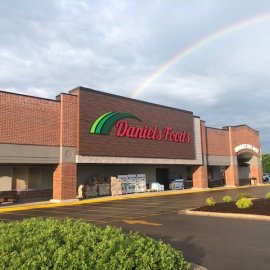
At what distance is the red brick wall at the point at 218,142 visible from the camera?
146ft

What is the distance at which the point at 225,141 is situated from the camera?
47.8 m

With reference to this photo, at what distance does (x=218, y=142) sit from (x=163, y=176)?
31.1 feet

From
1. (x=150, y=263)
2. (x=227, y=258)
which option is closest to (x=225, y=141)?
(x=227, y=258)

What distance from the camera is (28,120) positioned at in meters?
24.7

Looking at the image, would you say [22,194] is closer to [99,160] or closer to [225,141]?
[99,160]

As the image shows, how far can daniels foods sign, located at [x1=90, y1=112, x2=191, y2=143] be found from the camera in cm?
2945

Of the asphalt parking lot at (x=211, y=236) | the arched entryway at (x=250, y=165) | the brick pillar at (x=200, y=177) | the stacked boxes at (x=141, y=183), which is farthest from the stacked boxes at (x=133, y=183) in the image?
the arched entryway at (x=250, y=165)

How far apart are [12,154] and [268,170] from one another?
96618mm

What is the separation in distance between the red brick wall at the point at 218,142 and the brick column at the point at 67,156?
22.0 meters

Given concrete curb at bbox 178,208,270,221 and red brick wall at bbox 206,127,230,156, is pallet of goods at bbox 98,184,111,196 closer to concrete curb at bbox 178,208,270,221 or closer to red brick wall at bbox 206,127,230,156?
concrete curb at bbox 178,208,270,221

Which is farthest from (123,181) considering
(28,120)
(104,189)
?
(28,120)

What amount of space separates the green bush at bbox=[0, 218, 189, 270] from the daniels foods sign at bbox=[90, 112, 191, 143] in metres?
22.4

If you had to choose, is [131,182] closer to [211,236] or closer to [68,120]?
[68,120]

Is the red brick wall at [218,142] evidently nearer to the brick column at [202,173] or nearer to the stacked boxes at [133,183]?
the brick column at [202,173]
